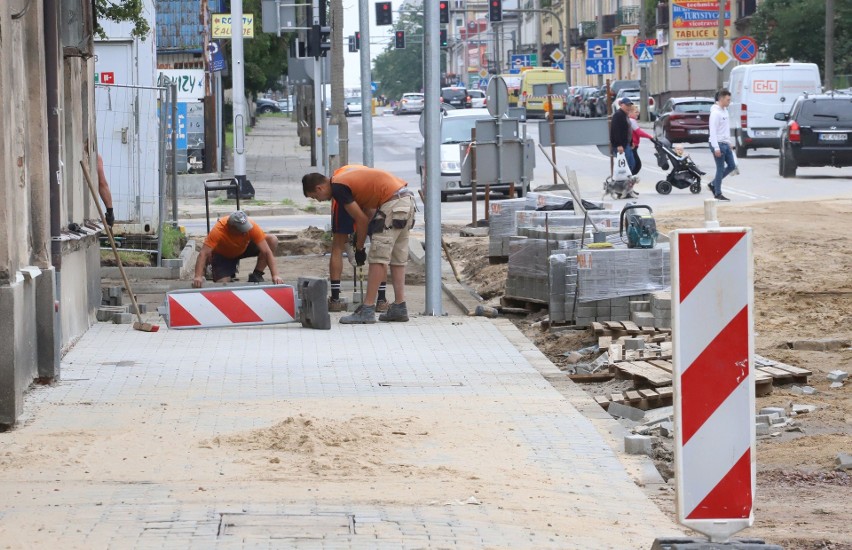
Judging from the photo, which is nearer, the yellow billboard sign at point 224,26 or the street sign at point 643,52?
the yellow billboard sign at point 224,26

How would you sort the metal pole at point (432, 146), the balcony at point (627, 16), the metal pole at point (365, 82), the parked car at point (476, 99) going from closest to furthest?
the metal pole at point (432, 146) < the metal pole at point (365, 82) < the parked car at point (476, 99) < the balcony at point (627, 16)

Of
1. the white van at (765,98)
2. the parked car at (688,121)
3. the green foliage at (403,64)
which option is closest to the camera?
the white van at (765,98)

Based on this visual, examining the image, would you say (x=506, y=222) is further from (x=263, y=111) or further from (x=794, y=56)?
(x=263, y=111)

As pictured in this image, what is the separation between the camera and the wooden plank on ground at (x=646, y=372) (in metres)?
9.54

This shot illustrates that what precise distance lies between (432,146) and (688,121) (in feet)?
106

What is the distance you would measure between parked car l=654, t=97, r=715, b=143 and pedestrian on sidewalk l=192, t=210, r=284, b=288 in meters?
30.6

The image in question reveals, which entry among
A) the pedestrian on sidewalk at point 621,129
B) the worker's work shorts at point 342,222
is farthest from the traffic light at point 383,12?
the worker's work shorts at point 342,222

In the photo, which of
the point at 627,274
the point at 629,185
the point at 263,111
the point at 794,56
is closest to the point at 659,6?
the point at 794,56

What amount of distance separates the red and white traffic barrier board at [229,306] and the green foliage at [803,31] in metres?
47.0

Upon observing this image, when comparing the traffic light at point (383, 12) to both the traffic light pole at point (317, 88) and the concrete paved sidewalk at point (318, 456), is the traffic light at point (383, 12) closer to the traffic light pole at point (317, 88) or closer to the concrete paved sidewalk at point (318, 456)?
the traffic light pole at point (317, 88)

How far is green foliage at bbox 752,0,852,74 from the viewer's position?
57219 mm

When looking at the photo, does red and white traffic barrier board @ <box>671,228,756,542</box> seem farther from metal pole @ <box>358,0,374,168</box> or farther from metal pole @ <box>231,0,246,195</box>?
metal pole @ <box>231,0,246,195</box>

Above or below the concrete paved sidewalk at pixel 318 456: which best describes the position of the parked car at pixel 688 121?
above

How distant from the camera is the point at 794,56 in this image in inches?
2335
